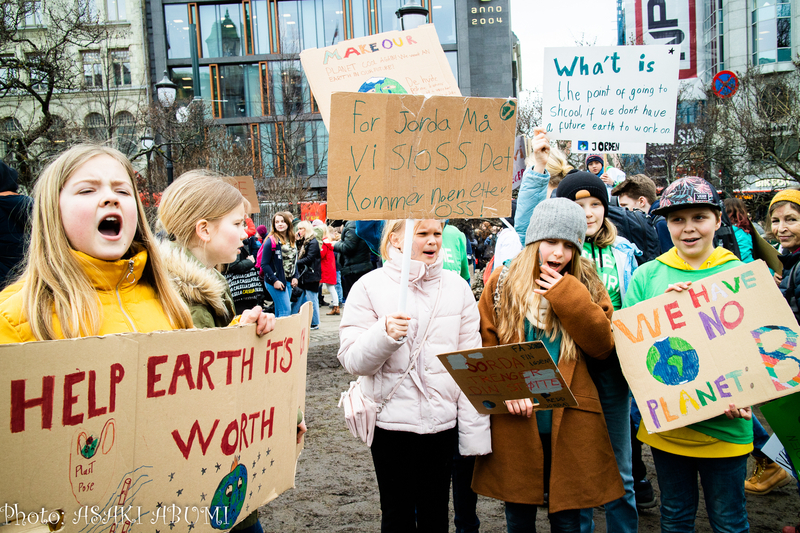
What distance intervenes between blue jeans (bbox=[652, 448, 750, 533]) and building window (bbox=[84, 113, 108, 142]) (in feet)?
53.7

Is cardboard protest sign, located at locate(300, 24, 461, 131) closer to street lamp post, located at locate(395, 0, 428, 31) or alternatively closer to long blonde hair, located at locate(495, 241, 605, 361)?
long blonde hair, located at locate(495, 241, 605, 361)

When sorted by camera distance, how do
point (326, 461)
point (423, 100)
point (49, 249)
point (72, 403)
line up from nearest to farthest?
1. point (72, 403)
2. point (49, 249)
3. point (423, 100)
4. point (326, 461)

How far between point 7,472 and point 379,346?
4.58 ft

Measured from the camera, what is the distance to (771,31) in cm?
3444

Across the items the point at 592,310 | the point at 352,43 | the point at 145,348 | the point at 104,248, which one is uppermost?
the point at 352,43

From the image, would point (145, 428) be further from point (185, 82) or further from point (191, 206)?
point (185, 82)

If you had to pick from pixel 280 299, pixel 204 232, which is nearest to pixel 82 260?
pixel 204 232

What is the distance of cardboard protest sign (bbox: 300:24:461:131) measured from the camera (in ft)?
13.3

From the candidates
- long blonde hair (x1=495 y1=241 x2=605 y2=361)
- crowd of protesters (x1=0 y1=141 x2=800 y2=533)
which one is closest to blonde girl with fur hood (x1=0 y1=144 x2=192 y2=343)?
crowd of protesters (x1=0 y1=141 x2=800 y2=533)

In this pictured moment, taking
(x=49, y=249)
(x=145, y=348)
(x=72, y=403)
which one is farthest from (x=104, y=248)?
(x=72, y=403)

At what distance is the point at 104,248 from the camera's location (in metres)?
1.80

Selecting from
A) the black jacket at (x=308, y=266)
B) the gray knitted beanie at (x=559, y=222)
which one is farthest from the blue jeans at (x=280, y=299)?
the gray knitted beanie at (x=559, y=222)

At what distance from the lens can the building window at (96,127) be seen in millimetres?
16219

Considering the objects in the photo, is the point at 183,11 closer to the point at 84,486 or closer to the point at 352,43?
the point at 352,43
